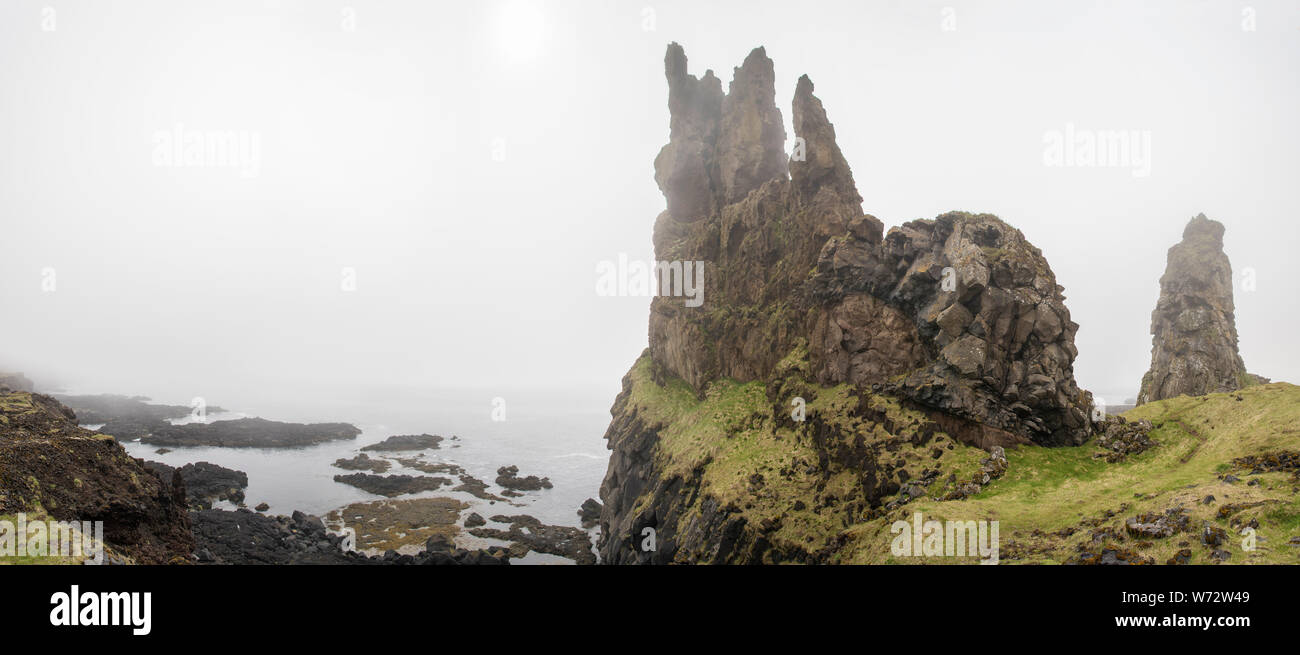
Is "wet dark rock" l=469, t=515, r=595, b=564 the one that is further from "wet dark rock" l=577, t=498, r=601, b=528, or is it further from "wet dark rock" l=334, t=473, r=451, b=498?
"wet dark rock" l=334, t=473, r=451, b=498

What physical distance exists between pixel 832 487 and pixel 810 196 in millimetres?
28890

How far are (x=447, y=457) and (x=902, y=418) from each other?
90.7m

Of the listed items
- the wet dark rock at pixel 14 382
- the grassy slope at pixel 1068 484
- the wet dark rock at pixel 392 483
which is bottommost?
the wet dark rock at pixel 392 483

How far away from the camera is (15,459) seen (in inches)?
1014

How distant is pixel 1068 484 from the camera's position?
25484mm

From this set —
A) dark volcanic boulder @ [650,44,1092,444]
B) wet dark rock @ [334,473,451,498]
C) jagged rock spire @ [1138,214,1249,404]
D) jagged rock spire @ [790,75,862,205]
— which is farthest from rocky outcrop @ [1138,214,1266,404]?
wet dark rock @ [334,473,451,498]

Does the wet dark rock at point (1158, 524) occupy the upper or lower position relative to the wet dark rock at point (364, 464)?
upper

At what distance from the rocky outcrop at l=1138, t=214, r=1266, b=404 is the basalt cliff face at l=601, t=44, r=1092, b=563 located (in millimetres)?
38539

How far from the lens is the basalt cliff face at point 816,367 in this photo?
100 feet

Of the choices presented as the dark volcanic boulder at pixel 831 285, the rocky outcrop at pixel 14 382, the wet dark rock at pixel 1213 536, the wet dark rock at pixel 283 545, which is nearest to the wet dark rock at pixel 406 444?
the wet dark rock at pixel 283 545

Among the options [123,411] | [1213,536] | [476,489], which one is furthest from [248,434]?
[1213,536]

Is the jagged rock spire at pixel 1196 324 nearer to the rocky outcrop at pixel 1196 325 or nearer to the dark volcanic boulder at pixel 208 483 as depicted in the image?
the rocky outcrop at pixel 1196 325
